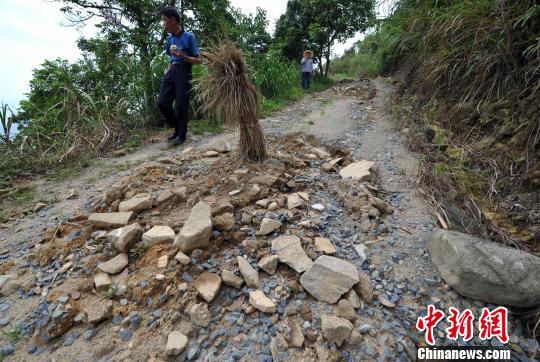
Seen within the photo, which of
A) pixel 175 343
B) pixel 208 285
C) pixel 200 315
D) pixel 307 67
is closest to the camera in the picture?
pixel 175 343

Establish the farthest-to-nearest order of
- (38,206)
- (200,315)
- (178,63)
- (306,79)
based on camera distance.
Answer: (306,79) < (178,63) < (38,206) < (200,315)

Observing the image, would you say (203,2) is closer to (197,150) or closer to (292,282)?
A: (197,150)

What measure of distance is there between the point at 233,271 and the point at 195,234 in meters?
0.28

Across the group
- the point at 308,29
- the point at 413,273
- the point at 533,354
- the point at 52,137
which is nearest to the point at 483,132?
the point at 413,273

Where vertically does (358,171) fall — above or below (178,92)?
below

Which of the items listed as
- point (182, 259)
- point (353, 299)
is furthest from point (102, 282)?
point (353, 299)

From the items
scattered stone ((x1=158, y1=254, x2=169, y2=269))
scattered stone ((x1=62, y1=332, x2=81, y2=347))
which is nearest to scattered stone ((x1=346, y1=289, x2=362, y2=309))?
scattered stone ((x1=158, y1=254, x2=169, y2=269))

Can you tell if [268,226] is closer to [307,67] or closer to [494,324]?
[494,324]

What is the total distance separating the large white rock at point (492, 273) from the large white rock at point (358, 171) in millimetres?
912

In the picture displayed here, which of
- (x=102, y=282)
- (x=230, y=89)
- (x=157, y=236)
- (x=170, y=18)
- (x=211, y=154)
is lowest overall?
(x=102, y=282)

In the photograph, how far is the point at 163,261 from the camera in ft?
4.40

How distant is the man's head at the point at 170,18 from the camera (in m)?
2.76

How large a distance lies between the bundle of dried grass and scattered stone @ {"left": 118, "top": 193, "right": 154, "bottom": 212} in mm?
894

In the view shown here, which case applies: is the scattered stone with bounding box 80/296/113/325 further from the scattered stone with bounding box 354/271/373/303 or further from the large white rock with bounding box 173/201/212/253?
the scattered stone with bounding box 354/271/373/303
